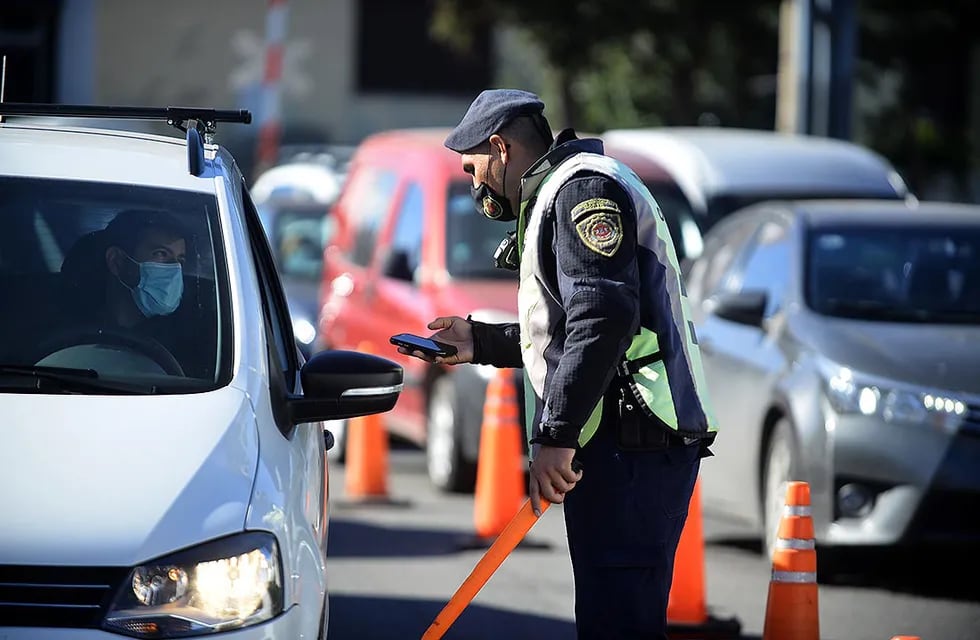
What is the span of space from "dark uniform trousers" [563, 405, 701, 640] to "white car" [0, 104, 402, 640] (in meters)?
0.55

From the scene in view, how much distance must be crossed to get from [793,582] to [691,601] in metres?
1.45

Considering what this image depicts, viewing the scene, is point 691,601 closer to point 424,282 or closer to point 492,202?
point 492,202

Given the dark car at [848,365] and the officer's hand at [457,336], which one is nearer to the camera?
the officer's hand at [457,336]

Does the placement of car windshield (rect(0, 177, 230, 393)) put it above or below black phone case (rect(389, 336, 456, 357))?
above

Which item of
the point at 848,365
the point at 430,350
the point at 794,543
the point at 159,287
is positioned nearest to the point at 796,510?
the point at 794,543

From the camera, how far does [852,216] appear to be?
9094 millimetres

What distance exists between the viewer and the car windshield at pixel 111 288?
452 cm

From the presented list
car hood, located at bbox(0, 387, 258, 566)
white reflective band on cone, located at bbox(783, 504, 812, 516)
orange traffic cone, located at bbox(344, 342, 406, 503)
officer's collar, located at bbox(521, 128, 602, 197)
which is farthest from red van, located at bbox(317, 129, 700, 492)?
car hood, located at bbox(0, 387, 258, 566)

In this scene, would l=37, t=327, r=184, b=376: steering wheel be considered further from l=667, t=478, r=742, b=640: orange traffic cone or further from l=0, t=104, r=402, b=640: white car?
l=667, t=478, r=742, b=640: orange traffic cone

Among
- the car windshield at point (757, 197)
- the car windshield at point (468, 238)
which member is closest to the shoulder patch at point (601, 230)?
the car windshield at point (468, 238)

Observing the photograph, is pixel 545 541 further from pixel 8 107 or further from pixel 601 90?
pixel 601 90

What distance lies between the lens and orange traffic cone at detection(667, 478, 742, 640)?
22.4 feet

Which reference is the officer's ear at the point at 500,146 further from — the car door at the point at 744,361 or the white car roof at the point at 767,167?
the white car roof at the point at 767,167

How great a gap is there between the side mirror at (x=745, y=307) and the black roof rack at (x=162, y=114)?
4.07 meters
